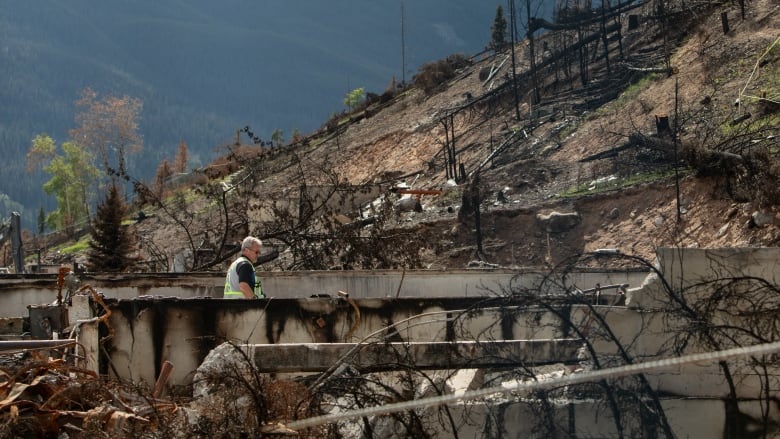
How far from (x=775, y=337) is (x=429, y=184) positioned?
970 inches

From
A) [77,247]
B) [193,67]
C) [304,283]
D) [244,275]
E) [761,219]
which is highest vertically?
[193,67]

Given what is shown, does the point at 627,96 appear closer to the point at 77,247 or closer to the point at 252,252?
the point at 252,252

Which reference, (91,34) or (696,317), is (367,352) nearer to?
(696,317)

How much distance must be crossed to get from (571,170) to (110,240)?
12747mm

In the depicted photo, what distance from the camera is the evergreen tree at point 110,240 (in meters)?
30.2

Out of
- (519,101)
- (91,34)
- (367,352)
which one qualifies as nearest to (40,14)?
(91,34)

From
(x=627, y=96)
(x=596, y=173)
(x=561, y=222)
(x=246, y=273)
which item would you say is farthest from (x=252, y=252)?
(x=627, y=96)

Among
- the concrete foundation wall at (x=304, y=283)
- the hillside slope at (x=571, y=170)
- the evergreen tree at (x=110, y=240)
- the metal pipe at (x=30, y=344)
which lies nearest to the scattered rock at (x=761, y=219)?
the hillside slope at (x=571, y=170)

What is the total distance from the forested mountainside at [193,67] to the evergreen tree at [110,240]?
145 m

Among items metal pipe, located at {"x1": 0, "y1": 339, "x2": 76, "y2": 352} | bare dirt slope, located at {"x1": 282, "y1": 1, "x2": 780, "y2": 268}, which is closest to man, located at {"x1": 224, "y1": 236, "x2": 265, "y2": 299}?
metal pipe, located at {"x1": 0, "y1": 339, "x2": 76, "y2": 352}

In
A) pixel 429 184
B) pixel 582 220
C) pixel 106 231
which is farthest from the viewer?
pixel 429 184

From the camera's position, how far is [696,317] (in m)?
9.27

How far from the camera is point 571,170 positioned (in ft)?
91.0

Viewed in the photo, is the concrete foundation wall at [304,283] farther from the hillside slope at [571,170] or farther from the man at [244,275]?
the man at [244,275]
